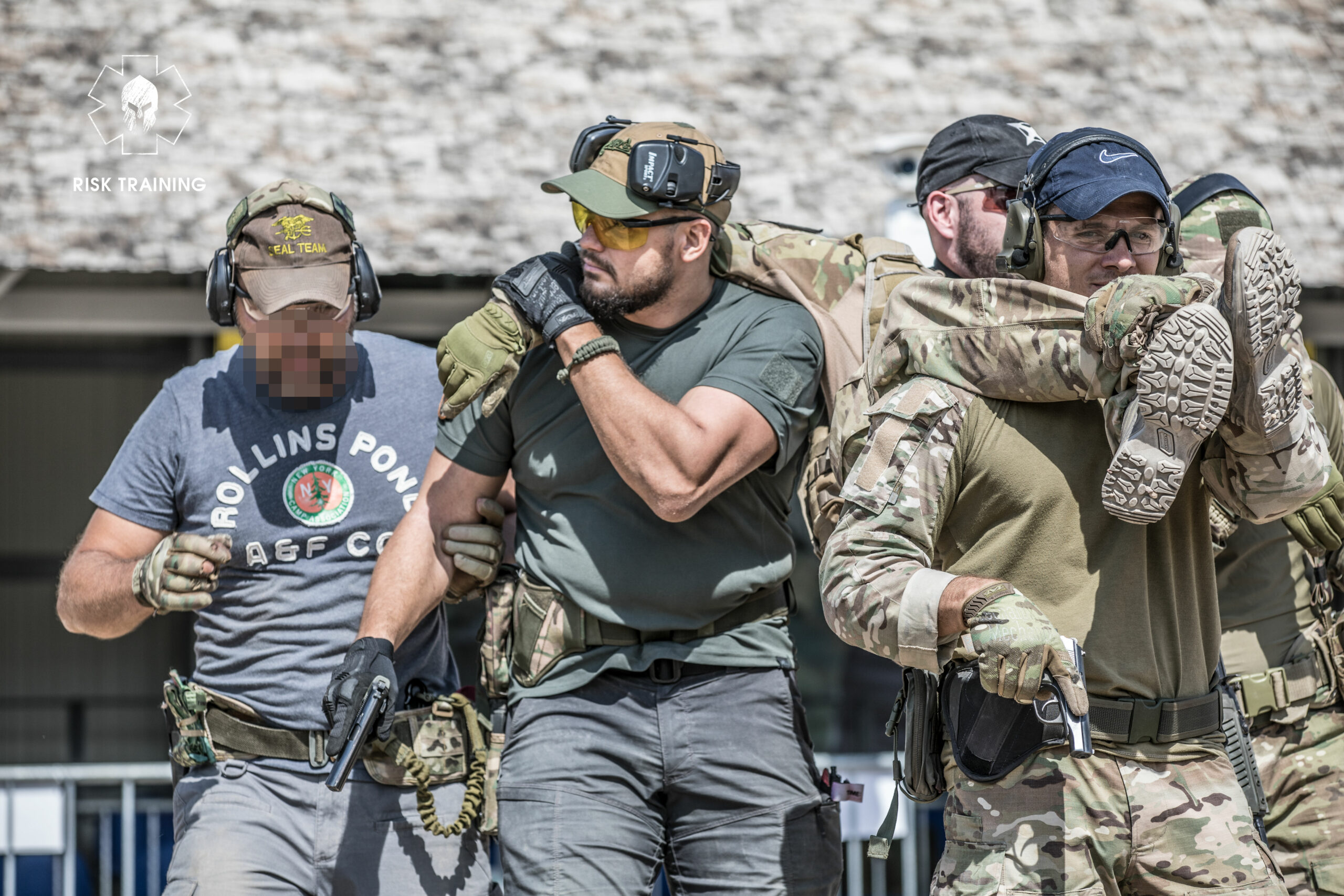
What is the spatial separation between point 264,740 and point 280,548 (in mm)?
447

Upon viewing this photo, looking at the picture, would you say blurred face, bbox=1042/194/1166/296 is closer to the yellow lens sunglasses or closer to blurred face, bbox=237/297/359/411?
the yellow lens sunglasses

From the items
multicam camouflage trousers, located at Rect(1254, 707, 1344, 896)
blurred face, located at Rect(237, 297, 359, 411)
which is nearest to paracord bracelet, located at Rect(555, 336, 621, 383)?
blurred face, located at Rect(237, 297, 359, 411)

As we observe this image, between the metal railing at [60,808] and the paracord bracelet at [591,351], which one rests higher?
the paracord bracelet at [591,351]

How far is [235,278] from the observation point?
345 centimetres

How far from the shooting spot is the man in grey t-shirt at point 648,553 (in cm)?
296

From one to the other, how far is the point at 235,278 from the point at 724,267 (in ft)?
3.96

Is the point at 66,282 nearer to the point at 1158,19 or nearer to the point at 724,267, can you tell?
the point at 724,267

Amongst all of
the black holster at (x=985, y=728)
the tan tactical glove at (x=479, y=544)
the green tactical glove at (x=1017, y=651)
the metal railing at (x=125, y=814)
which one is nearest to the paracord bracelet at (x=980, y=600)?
the green tactical glove at (x=1017, y=651)

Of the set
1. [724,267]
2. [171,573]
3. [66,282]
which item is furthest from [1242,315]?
[66,282]

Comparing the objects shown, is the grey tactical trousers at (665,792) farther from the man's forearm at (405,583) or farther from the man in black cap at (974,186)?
the man in black cap at (974,186)

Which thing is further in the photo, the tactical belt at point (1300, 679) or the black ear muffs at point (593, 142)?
the tactical belt at point (1300, 679)

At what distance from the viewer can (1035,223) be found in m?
2.58

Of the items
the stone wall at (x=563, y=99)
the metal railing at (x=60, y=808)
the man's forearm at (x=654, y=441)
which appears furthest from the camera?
the stone wall at (x=563, y=99)

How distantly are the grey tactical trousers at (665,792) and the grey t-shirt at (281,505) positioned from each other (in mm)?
564
